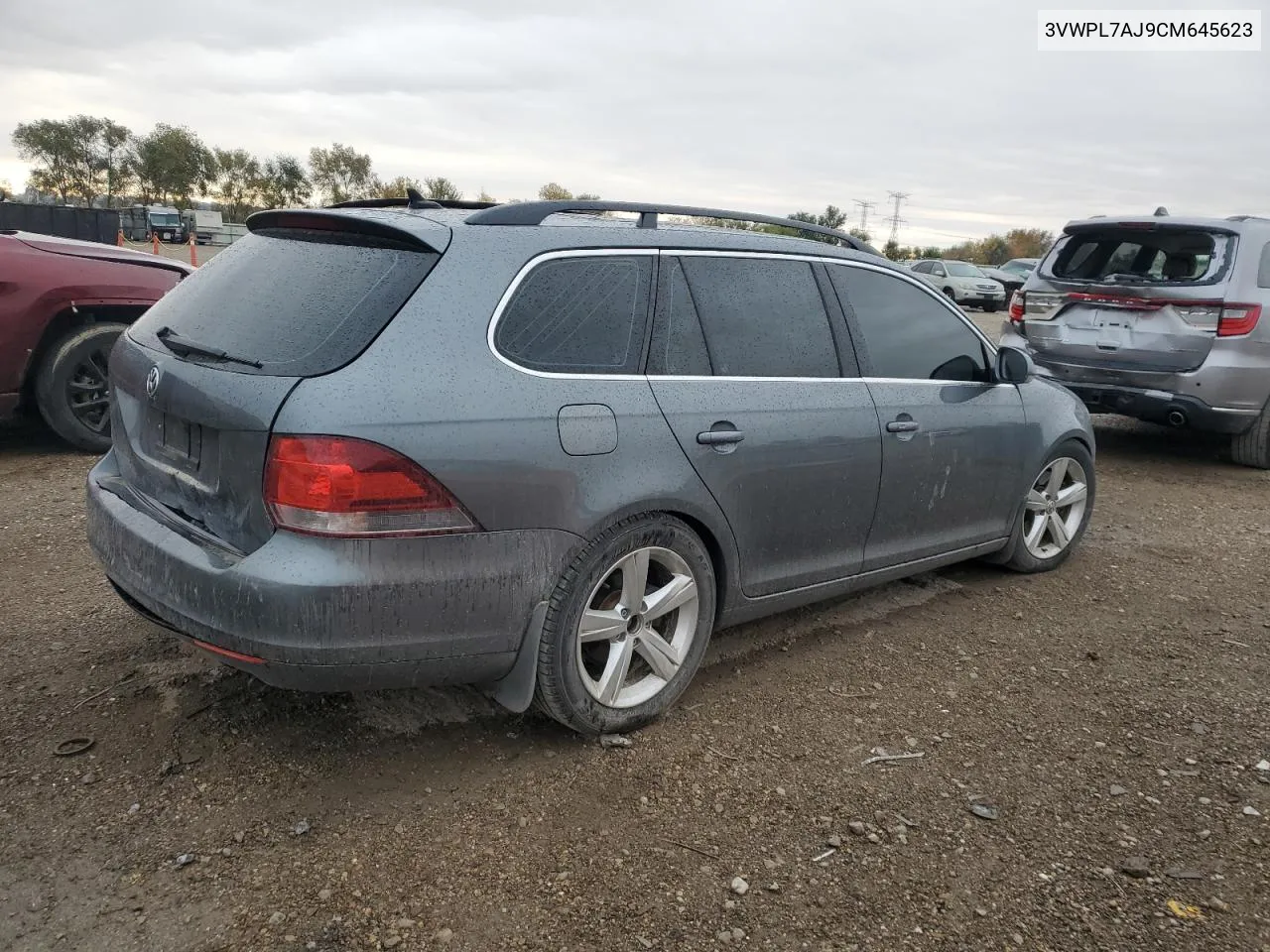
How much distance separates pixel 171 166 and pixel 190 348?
82.5m

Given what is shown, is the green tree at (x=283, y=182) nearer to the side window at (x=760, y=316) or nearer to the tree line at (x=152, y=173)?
the tree line at (x=152, y=173)

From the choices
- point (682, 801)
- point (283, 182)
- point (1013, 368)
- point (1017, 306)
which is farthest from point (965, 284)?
point (283, 182)

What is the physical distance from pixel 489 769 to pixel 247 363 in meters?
1.36

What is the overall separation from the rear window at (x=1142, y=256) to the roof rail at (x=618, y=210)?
166 inches

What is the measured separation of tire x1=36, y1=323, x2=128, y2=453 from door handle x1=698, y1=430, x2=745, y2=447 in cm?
452

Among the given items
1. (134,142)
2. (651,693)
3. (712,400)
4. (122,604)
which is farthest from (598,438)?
(134,142)

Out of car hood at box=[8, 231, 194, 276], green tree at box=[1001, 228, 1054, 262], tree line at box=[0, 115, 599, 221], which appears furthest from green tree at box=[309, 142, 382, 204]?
car hood at box=[8, 231, 194, 276]

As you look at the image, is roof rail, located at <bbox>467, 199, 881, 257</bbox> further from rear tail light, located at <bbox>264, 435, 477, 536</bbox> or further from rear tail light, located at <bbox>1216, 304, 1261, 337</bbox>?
rear tail light, located at <bbox>1216, 304, 1261, 337</bbox>

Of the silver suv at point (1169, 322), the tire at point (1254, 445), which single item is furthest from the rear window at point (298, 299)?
the tire at point (1254, 445)

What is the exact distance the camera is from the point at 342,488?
8.25ft

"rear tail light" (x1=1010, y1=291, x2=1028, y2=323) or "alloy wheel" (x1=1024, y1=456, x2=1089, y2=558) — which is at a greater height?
"rear tail light" (x1=1010, y1=291, x2=1028, y2=323)

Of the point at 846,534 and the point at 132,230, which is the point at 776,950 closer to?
the point at 846,534

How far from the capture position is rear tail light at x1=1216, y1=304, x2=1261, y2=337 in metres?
6.86

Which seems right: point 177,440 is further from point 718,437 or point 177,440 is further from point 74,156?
point 74,156
